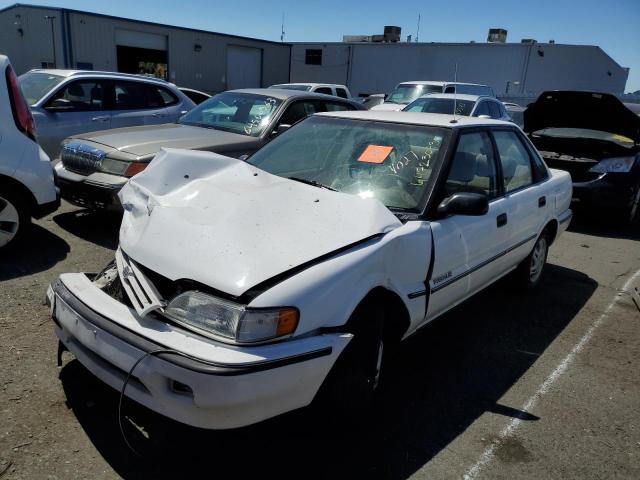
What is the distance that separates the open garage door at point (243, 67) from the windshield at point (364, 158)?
89.1ft

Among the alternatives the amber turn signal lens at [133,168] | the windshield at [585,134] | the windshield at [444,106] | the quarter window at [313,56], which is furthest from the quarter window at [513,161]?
the quarter window at [313,56]

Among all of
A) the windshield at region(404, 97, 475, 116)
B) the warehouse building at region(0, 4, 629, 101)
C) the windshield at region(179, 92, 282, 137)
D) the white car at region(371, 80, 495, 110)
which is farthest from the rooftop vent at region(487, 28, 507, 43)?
the windshield at region(179, 92, 282, 137)

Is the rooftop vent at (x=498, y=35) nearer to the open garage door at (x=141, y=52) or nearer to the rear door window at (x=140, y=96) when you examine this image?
the open garage door at (x=141, y=52)

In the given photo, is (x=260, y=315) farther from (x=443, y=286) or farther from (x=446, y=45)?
(x=446, y=45)

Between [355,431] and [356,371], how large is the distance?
1.27 ft

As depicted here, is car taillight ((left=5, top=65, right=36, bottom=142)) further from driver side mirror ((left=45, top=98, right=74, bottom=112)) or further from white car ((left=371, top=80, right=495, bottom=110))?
white car ((left=371, top=80, right=495, bottom=110))

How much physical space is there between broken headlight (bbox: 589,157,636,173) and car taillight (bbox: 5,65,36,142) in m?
7.08

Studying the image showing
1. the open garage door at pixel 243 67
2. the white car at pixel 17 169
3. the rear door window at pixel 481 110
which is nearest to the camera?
the white car at pixel 17 169

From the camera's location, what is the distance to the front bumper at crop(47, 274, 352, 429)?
2023mm

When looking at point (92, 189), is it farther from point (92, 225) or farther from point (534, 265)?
point (534, 265)

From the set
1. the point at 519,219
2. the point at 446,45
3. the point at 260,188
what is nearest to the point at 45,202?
the point at 260,188

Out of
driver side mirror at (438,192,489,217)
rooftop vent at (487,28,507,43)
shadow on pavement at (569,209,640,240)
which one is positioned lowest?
shadow on pavement at (569,209,640,240)

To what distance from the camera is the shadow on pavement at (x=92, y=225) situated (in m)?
5.32

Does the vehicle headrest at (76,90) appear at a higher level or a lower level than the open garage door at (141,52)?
lower
